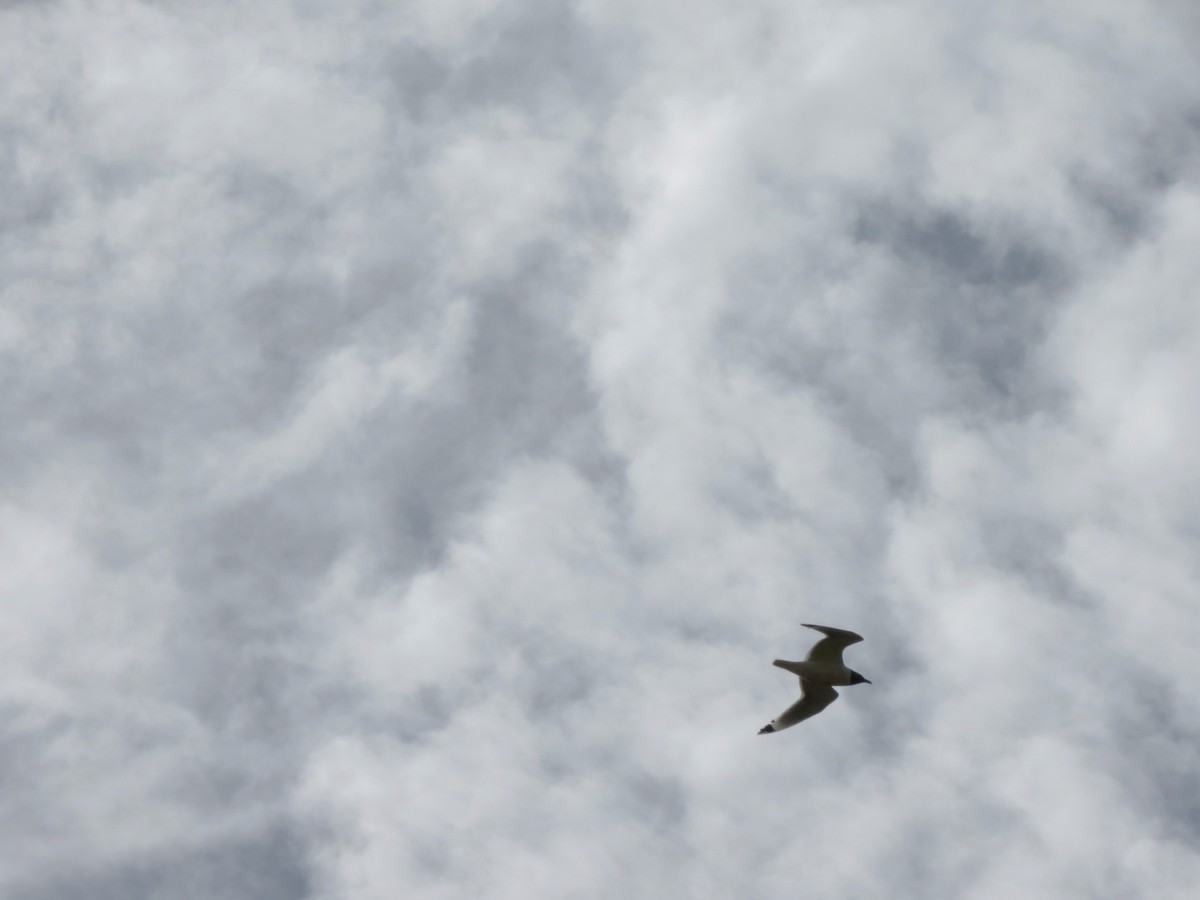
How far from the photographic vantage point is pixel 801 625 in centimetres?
7400

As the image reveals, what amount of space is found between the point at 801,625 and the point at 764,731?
743 centimetres

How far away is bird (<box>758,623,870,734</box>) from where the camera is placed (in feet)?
255

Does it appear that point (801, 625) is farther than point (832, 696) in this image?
No

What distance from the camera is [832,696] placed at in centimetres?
7981

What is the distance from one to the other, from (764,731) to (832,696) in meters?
4.22

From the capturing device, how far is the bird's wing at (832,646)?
77250 mm

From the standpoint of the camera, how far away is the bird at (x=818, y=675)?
77.6 metres

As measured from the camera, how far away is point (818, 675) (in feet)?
258

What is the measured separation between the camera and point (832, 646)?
78438mm

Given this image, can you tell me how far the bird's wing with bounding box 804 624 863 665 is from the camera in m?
77.2

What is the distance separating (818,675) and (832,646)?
165cm
